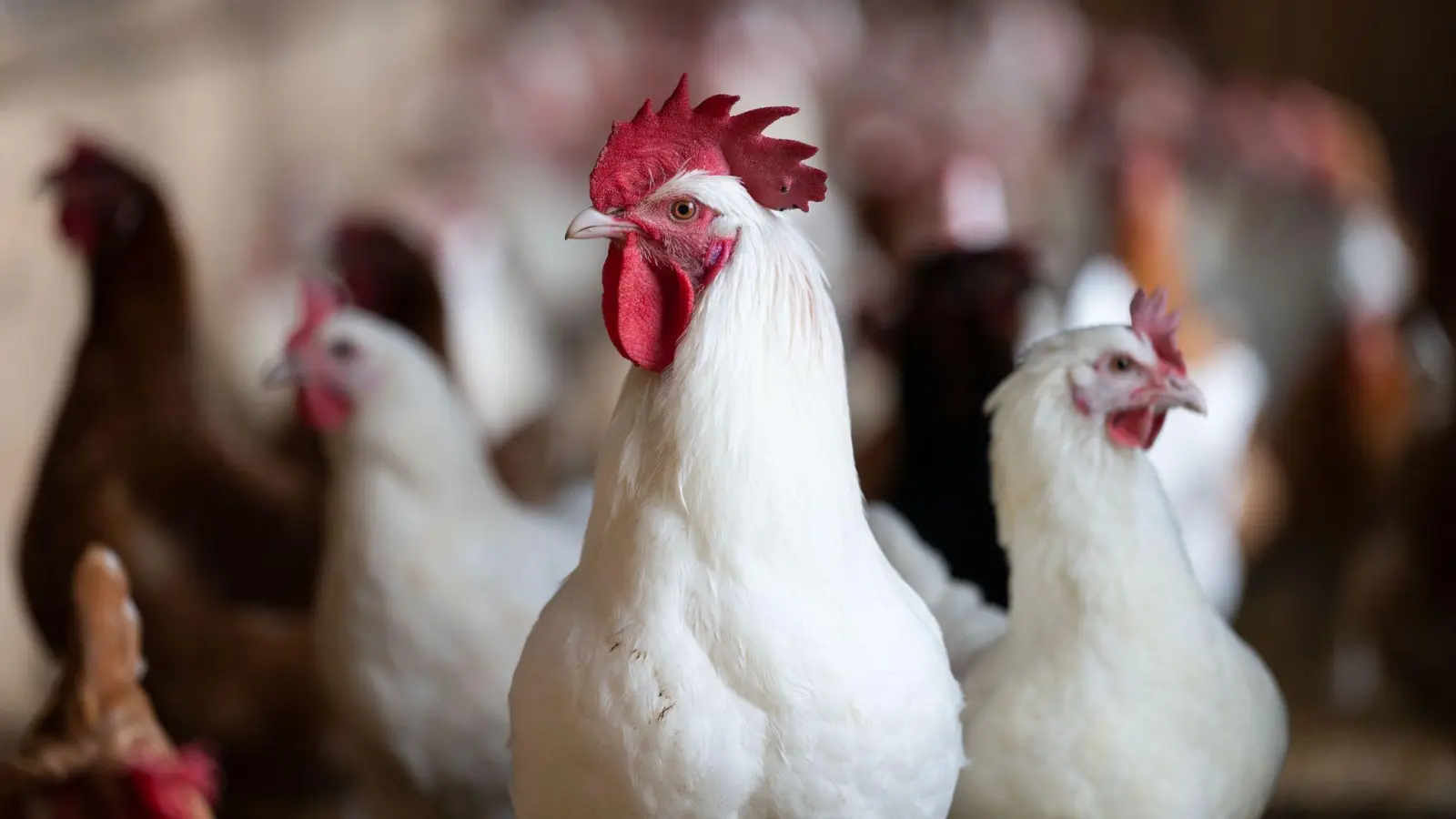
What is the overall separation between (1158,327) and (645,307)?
1.63 ft

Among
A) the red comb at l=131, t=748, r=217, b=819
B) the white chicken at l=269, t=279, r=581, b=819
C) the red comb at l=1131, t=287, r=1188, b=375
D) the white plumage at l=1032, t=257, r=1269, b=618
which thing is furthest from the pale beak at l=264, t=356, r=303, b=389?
the white plumage at l=1032, t=257, r=1269, b=618

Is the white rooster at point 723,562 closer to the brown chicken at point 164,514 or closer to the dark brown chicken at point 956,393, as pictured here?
the dark brown chicken at point 956,393

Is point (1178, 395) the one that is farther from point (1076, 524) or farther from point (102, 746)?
point (102, 746)

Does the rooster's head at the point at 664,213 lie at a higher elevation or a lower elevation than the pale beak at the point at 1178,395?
higher

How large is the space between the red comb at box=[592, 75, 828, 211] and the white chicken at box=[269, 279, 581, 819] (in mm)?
613

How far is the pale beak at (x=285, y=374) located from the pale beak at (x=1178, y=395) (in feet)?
3.02

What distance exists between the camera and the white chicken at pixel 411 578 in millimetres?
1542

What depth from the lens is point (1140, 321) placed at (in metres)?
1.31

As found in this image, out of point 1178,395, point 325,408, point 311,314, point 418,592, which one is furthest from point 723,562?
point 311,314

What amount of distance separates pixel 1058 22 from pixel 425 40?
6.81 feet

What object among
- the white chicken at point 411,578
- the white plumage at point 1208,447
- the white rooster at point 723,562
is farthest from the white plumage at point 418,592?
the white plumage at point 1208,447

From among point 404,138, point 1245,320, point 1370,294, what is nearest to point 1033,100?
point 1245,320

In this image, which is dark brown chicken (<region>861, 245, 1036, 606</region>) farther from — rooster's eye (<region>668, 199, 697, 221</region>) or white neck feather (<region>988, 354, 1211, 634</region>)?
rooster's eye (<region>668, 199, 697, 221</region>)

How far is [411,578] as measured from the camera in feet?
5.14
